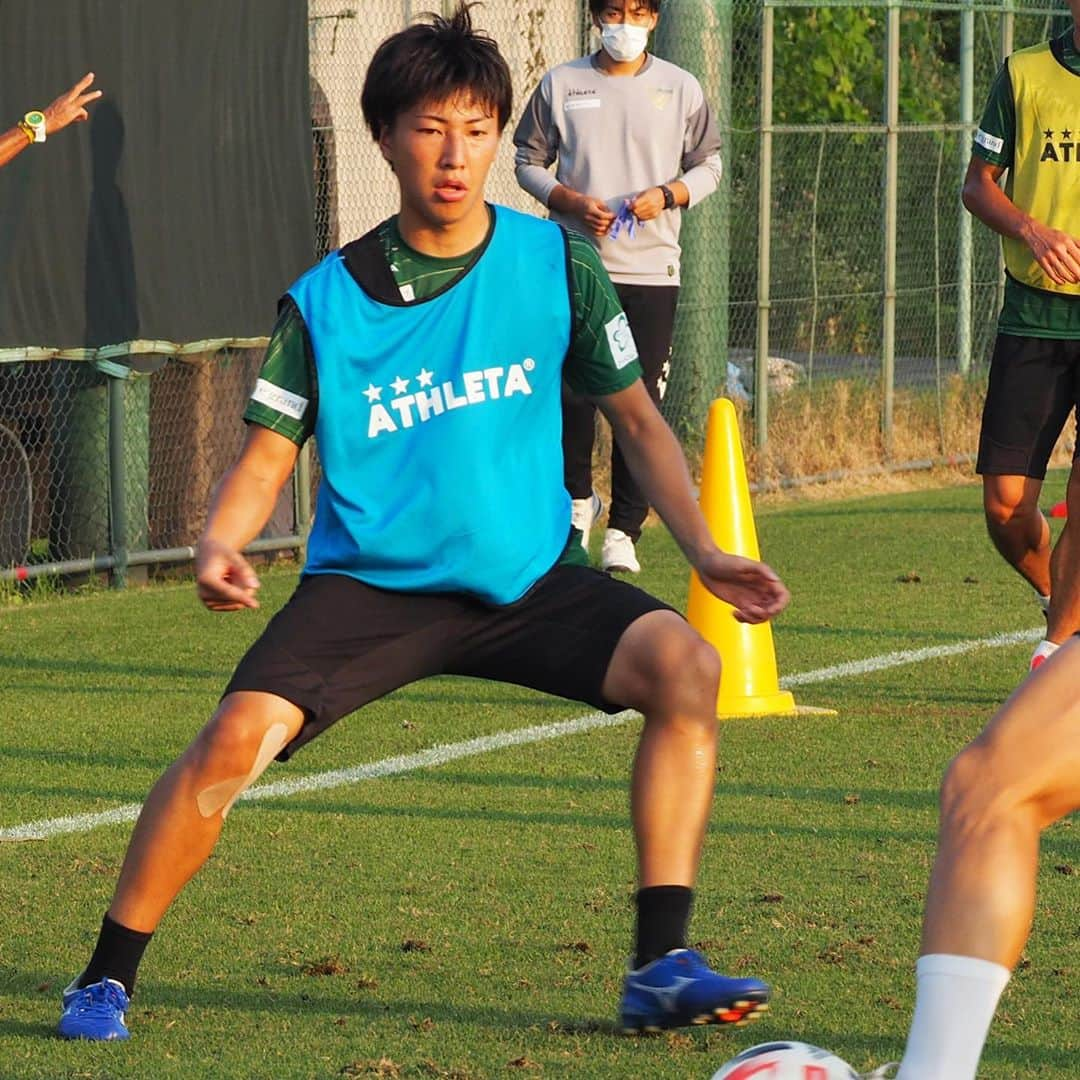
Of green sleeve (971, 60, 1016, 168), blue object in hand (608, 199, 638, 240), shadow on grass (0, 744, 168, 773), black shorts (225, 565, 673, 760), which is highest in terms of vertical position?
green sleeve (971, 60, 1016, 168)

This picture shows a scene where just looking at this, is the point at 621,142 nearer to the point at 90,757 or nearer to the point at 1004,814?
the point at 90,757

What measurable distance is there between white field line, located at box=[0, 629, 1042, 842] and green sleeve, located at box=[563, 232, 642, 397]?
2.27 meters

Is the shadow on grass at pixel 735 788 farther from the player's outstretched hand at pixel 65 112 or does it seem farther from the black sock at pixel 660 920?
the player's outstretched hand at pixel 65 112

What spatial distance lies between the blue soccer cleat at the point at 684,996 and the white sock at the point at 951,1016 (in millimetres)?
949

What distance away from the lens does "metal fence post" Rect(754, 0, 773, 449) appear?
1391cm

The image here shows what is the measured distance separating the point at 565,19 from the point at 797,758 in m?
7.69

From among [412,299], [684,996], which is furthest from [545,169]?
[684,996]

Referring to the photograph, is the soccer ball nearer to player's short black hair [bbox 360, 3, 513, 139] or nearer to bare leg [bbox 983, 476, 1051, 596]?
player's short black hair [bbox 360, 3, 513, 139]

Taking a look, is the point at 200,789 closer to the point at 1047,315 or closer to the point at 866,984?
the point at 866,984

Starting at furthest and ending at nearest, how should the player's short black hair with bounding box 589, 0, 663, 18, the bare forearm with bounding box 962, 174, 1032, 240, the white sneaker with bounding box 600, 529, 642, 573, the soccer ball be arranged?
the white sneaker with bounding box 600, 529, 642, 573, the player's short black hair with bounding box 589, 0, 663, 18, the bare forearm with bounding box 962, 174, 1032, 240, the soccer ball

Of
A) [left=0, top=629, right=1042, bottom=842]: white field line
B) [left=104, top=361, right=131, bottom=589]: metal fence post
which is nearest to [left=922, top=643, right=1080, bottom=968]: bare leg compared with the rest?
[left=0, top=629, right=1042, bottom=842]: white field line


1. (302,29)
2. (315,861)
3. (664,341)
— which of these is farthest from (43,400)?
(315,861)

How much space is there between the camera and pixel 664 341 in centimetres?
1064

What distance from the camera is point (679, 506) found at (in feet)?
15.4
